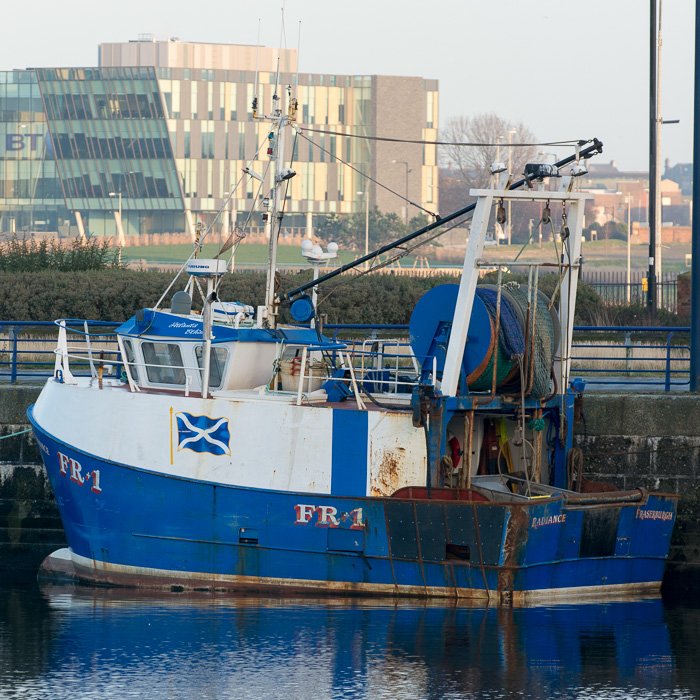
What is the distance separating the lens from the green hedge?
25.3m

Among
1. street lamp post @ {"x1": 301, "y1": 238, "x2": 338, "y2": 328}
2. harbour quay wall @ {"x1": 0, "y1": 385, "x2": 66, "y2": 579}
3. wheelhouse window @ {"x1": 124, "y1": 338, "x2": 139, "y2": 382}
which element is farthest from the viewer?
harbour quay wall @ {"x1": 0, "y1": 385, "x2": 66, "y2": 579}

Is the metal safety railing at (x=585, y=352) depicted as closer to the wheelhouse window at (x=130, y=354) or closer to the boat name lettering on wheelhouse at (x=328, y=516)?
the wheelhouse window at (x=130, y=354)

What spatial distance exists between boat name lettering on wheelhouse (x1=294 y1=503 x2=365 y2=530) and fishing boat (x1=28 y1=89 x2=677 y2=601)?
0.02 metres

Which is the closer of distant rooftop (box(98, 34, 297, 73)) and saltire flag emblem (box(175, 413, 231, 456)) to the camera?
saltire flag emblem (box(175, 413, 231, 456))

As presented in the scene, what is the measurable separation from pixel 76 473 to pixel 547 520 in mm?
5815

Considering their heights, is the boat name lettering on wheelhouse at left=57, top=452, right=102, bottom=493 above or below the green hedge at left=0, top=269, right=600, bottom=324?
below

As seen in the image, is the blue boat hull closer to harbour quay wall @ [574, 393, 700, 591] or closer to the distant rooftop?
harbour quay wall @ [574, 393, 700, 591]

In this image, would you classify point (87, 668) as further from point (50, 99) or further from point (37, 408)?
point (50, 99)

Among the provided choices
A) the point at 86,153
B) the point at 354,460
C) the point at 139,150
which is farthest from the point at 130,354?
the point at 86,153

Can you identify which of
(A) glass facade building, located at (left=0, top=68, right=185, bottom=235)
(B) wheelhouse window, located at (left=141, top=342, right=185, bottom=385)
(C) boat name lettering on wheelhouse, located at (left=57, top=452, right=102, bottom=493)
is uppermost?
(A) glass facade building, located at (left=0, top=68, right=185, bottom=235)

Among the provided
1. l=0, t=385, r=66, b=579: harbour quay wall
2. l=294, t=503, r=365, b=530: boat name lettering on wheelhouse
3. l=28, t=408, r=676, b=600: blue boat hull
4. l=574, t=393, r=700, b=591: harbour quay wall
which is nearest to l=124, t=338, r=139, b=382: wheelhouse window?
l=28, t=408, r=676, b=600: blue boat hull

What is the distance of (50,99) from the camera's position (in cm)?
9369

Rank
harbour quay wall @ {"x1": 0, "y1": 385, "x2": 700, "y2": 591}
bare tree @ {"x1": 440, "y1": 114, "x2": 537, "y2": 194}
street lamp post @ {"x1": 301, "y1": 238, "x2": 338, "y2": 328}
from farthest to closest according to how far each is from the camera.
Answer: bare tree @ {"x1": 440, "y1": 114, "x2": 537, "y2": 194} < harbour quay wall @ {"x1": 0, "y1": 385, "x2": 700, "y2": 591} < street lamp post @ {"x1": 301, "y1": 238, "x2": 338, "y2": 328}

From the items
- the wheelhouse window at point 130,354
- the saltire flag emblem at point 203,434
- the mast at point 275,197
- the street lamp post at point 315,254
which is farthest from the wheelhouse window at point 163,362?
the street lamp post at point 315,254
